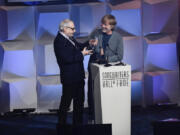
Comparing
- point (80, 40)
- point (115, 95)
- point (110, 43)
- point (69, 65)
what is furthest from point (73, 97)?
point (80, 40)

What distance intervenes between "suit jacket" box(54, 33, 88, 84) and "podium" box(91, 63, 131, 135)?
1.05ft

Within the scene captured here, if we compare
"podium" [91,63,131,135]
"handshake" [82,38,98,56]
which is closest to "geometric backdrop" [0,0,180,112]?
"handshake" [82,38,98,56]

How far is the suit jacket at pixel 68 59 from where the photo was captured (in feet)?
11.6

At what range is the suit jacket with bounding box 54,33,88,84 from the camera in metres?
3.55

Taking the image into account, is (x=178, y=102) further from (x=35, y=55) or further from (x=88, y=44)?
(x=35, y=55)

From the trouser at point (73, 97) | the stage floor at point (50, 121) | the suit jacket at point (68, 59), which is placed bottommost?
the stage floor at point (50, 121)

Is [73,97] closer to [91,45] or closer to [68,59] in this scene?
[68,59]

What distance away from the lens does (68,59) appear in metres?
3.54

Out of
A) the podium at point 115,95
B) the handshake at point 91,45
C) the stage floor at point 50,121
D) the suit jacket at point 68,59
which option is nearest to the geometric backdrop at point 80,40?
the stage floor at point 50,121

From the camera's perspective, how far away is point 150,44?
5.34 metres

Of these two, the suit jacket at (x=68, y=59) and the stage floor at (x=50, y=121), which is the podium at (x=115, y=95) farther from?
the stage floor at (x=50, y=121)

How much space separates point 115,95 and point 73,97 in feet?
2.28

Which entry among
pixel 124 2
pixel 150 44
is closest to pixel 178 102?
pixel 150 44

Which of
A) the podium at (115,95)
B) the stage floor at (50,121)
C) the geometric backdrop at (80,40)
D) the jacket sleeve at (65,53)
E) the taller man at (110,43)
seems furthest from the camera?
the geometric backdrop at (80,40)
